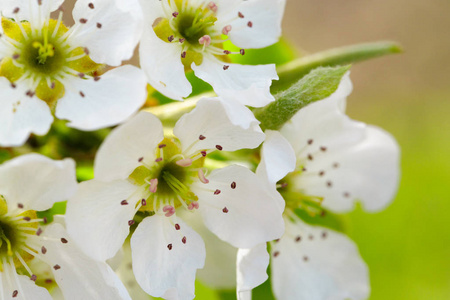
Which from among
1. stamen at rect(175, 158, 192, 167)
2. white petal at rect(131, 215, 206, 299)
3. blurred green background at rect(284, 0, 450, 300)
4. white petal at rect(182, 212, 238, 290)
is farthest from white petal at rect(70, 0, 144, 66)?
blurred green background at rect(284, 0, 450, 300)

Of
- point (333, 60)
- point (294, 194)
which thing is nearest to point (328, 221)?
point (294, 194)

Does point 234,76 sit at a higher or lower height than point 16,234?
higher

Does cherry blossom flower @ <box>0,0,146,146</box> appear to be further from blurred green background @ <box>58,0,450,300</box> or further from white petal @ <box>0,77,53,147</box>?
blurred green background @ <box>58,0,450,300</box>

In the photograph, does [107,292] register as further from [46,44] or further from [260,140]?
[46,44]

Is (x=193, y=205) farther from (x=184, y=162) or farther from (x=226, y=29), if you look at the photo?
(x=226, y=29)

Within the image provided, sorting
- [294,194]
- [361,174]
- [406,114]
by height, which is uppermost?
[294,194]

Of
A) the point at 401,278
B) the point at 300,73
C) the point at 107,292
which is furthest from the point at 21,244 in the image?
the point at 401,278

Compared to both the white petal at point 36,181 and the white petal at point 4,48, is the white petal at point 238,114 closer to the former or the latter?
the white petal at point 36,181
